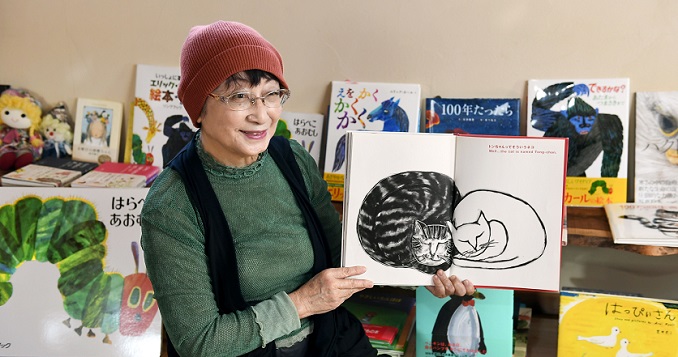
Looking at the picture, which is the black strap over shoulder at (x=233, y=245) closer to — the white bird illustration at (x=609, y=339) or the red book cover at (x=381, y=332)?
the red book cover at (x=381, y=332)

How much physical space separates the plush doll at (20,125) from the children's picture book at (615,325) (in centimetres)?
184

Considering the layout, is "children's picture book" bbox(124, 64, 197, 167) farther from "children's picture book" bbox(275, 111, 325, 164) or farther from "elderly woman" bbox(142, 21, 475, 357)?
"elderly woman" bbox(142, 21, 475, 357)

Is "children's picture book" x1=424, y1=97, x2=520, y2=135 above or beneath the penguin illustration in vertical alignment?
above

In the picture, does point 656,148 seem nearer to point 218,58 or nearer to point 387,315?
point 387,315

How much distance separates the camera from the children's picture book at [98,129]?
2.68 metres

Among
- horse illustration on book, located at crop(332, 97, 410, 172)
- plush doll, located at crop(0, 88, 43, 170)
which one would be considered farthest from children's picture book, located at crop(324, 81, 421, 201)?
plush doll, located at crop(0, 88, 43, 170)

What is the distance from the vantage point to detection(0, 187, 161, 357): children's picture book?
7.80 ft

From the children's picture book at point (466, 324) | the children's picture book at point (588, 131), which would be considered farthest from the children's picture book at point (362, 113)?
the children's picture book at point (466, 324)

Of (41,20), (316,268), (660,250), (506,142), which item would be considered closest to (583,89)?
(660,250)

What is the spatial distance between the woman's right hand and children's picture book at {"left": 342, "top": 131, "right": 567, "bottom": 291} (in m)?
0.08

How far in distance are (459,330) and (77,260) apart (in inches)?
48.4

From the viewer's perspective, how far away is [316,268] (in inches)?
63.4

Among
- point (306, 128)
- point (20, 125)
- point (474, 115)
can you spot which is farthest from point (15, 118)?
point (474, 115)

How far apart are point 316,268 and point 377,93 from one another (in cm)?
99
